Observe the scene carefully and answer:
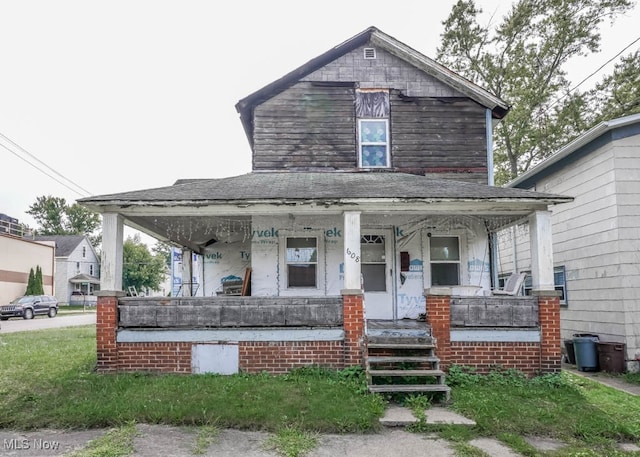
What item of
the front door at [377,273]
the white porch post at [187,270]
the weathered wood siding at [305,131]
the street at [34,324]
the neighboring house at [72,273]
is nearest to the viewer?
the front door at [377,273]

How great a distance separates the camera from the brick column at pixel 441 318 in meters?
7.51

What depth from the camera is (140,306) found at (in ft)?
25.3

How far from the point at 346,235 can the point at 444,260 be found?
3.15 meters

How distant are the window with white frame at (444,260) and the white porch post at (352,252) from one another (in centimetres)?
276

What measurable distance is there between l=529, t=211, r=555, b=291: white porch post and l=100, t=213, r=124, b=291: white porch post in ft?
23.7

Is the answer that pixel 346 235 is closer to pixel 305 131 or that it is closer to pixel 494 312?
pixel 494 312

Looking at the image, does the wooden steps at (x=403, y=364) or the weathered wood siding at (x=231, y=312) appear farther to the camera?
the weathered wood siding at (x=231, y=312)

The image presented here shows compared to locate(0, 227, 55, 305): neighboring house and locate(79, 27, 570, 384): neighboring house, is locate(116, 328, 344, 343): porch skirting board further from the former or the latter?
locate(0, 227, 55, 305): neighboring house

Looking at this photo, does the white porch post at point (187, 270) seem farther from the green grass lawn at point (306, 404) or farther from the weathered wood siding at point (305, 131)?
the green grass lawn at point (306, 404)

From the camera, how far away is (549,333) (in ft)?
24.9

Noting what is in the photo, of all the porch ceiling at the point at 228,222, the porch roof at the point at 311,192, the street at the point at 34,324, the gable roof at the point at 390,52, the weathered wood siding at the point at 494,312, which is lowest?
the street at the point at 34,324

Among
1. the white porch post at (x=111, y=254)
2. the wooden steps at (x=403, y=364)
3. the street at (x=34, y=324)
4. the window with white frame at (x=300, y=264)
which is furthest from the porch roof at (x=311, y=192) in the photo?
the street at (x=34, y=324)

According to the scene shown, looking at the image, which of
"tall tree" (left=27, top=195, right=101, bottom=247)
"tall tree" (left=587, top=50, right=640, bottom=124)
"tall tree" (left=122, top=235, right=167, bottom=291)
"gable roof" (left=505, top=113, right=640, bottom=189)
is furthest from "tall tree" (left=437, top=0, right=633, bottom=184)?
"tall tree" (left=27, top=195, right=101, bottom=247)

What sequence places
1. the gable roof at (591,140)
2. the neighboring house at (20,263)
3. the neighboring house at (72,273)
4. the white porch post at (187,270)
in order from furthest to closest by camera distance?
the neighboring house at (72,273), the neighboring house at (20,263), the white porch post at (187,270), the gable roof at (591,140)
